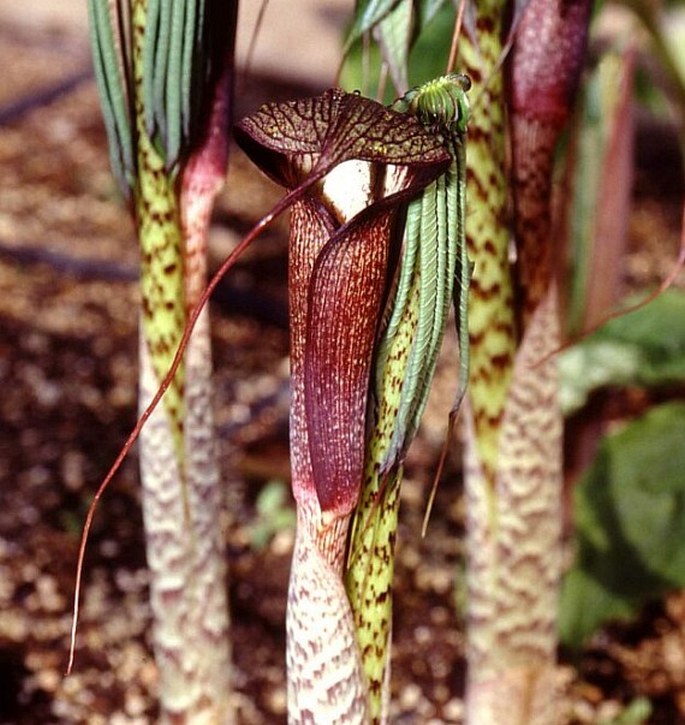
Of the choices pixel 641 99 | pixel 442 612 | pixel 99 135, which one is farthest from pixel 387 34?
pixel 99 135

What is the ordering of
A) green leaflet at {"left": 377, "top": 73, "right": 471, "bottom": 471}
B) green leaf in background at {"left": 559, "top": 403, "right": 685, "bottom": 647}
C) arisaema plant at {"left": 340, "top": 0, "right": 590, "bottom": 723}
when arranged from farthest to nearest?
green leaf in background at {"left": 559, "top": 403, "right": 685, "bottom": 647}, arisaema plant at {"left": 340, "top": 0, "right": 590, "bottom": 723}, green leaflet at {"left": 377, "top": 73, "right": 471, "bottom": 471}

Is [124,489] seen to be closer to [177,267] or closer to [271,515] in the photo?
[271,515]

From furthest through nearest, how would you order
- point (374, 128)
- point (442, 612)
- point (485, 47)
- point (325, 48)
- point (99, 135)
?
point (325, 48) → point (99, 135) → point (442, 612) → point (485, 47) → point (374, 128)

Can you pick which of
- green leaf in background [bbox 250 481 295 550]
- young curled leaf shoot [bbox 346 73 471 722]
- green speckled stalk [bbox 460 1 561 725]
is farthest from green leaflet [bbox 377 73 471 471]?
green leaf in background [bbox 250 481 295 550]

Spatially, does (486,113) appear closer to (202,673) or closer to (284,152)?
(284,152)

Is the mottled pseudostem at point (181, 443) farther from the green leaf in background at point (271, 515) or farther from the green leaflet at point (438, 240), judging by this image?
the green leaf in background at point (271, 515)

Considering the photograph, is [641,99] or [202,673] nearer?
[202,673]

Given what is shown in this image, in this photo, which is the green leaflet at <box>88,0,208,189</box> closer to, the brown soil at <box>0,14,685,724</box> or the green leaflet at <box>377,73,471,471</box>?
the green leaflet at <box>377,73,471,471</box>

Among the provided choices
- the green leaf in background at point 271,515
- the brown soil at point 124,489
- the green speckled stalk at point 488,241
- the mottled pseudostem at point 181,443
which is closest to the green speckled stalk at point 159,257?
the mottled pseudostem at point 181,443
